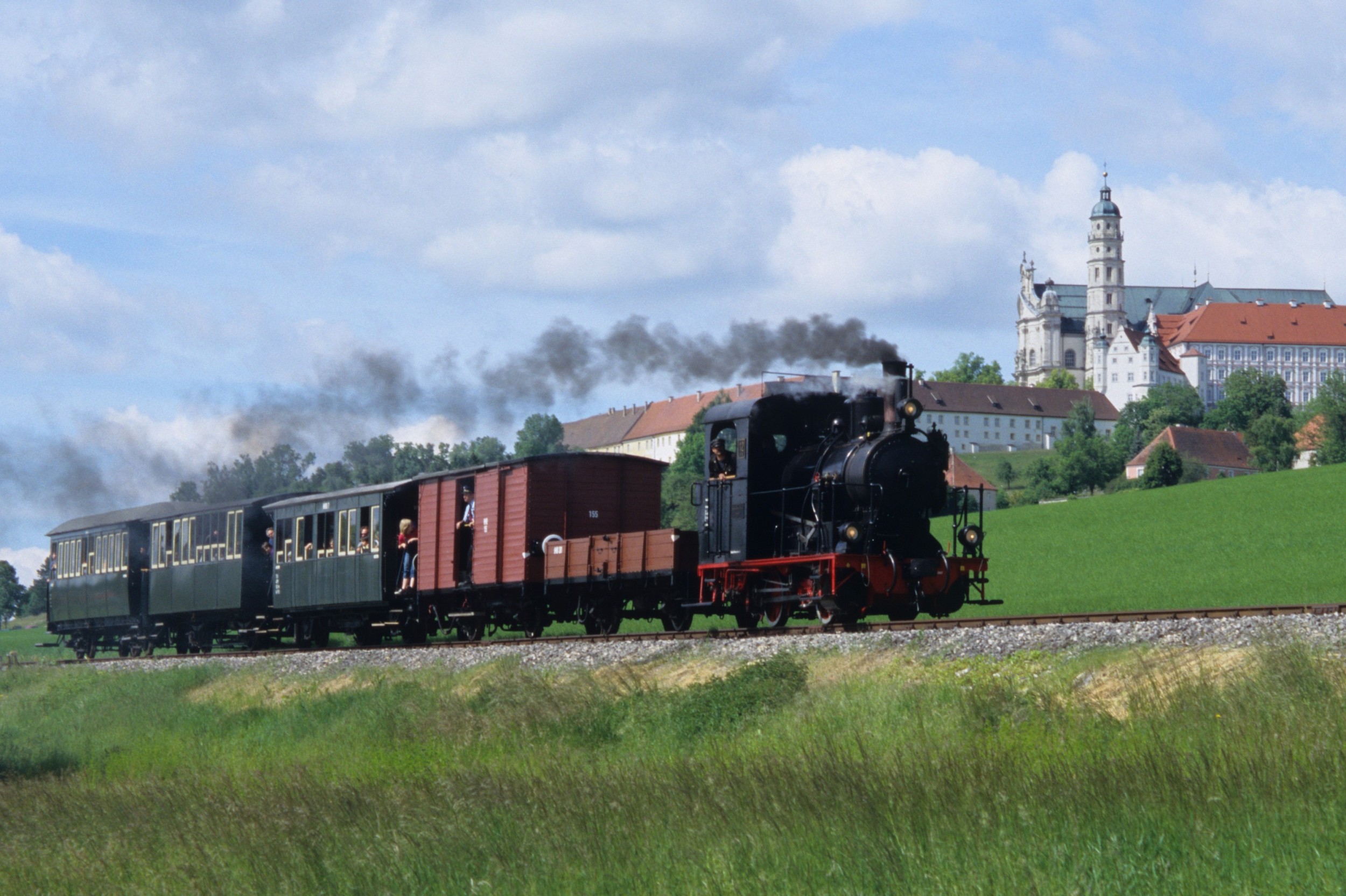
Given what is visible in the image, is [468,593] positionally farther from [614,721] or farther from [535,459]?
[614,721]

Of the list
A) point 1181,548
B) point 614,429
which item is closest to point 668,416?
point 614,429

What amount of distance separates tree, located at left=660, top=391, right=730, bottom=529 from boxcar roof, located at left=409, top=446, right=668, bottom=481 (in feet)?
4.61

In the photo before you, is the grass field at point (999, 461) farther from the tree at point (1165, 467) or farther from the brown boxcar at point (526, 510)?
the brown boxcar at point (526, 510)

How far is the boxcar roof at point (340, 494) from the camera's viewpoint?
95.9 ft

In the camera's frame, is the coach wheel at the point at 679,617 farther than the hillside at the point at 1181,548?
No

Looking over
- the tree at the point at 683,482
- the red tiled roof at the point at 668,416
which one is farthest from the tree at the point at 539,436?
the red tiled roof at the point at 668,416

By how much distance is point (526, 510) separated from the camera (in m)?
25.8

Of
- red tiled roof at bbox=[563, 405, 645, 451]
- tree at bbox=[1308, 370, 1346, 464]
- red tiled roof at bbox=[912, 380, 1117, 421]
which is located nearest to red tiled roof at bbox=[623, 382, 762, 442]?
red tiled roof at bbox=[563, 405, 645, 451]

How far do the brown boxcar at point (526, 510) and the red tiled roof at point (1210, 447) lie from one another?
124 m

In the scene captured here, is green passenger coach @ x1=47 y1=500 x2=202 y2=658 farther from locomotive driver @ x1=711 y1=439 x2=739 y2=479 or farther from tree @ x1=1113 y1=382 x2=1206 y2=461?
tree @ x1=1113 y1=382 x2=1206 y2=461

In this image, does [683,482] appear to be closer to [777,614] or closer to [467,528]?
[467,528]

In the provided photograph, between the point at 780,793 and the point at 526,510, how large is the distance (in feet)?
54.9

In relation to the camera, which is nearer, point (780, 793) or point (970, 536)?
point (780, 793)

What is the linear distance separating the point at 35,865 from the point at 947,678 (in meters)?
9.04
